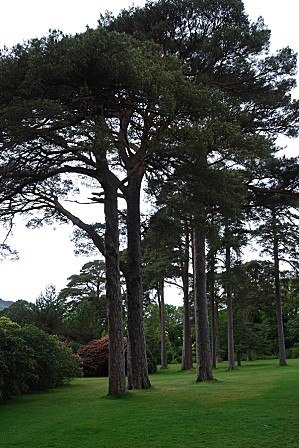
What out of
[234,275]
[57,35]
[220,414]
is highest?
[57,35]

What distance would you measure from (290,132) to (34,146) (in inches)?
337

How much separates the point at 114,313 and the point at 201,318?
6209 millimetres

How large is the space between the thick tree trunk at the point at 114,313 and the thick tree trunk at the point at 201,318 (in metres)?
5.21

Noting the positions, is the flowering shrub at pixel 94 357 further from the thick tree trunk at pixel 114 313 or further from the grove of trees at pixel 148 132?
the thick tree trunk at pixel 114 313

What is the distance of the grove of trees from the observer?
930cm

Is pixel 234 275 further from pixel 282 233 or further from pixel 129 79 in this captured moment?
pixel 129 79

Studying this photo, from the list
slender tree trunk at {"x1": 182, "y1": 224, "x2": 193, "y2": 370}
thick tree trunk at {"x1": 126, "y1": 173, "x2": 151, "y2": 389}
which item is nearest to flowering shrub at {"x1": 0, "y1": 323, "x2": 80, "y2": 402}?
thick tree trunk at {"x1": 126, "y1": 173, "x2": 151, "y2": 389}

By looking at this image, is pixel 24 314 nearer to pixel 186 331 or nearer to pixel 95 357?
pixel 95 357

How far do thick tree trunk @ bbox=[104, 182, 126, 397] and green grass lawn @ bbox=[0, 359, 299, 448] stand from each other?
46 cm

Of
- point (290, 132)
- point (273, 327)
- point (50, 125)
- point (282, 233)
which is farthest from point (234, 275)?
point (50, 125)

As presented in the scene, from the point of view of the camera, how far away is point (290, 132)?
1631 centimetres

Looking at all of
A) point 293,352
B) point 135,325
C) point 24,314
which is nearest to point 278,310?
point 293,352

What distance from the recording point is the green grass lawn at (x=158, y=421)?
6539mm

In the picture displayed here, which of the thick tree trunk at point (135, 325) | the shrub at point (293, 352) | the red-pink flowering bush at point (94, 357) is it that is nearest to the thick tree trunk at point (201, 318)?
the thick tree trunk at point (135, 325)
